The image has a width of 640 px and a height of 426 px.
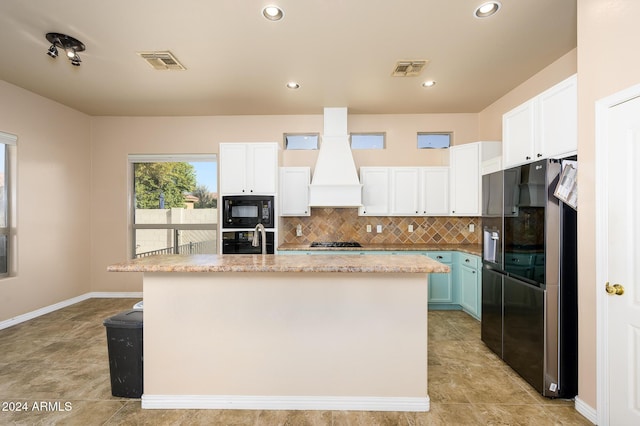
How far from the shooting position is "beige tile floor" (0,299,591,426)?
199 centimetres

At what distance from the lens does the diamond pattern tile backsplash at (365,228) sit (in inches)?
187

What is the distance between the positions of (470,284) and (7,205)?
19.7 ft

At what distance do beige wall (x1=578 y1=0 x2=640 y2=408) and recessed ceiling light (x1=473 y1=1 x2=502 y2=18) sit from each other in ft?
1.70

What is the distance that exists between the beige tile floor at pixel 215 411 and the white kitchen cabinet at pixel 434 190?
1836 mm


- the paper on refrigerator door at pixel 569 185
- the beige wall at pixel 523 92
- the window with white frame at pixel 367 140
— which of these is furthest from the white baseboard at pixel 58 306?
the beige wall at pixel 523 92

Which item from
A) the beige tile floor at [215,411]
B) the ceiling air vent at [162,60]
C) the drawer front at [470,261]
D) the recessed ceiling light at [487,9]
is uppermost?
the ceiling air vent at [162,60]

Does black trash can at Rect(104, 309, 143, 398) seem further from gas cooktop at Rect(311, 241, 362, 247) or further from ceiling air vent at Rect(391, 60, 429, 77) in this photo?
ceiling air vent at Rect(391, 60, 429, 77)

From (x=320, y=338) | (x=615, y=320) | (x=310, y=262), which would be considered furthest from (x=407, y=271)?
(x=615, y=320)


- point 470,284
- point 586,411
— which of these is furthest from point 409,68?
point 586,411

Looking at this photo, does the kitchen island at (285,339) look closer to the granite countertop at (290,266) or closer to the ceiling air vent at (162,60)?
the granite countertop at (290,266)

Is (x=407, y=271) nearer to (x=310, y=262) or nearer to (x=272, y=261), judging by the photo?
(x=310, y=262)

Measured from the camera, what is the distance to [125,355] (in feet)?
7.15

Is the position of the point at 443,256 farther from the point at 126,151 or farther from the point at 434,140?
the point at 126,151

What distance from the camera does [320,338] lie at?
2.11 metres
